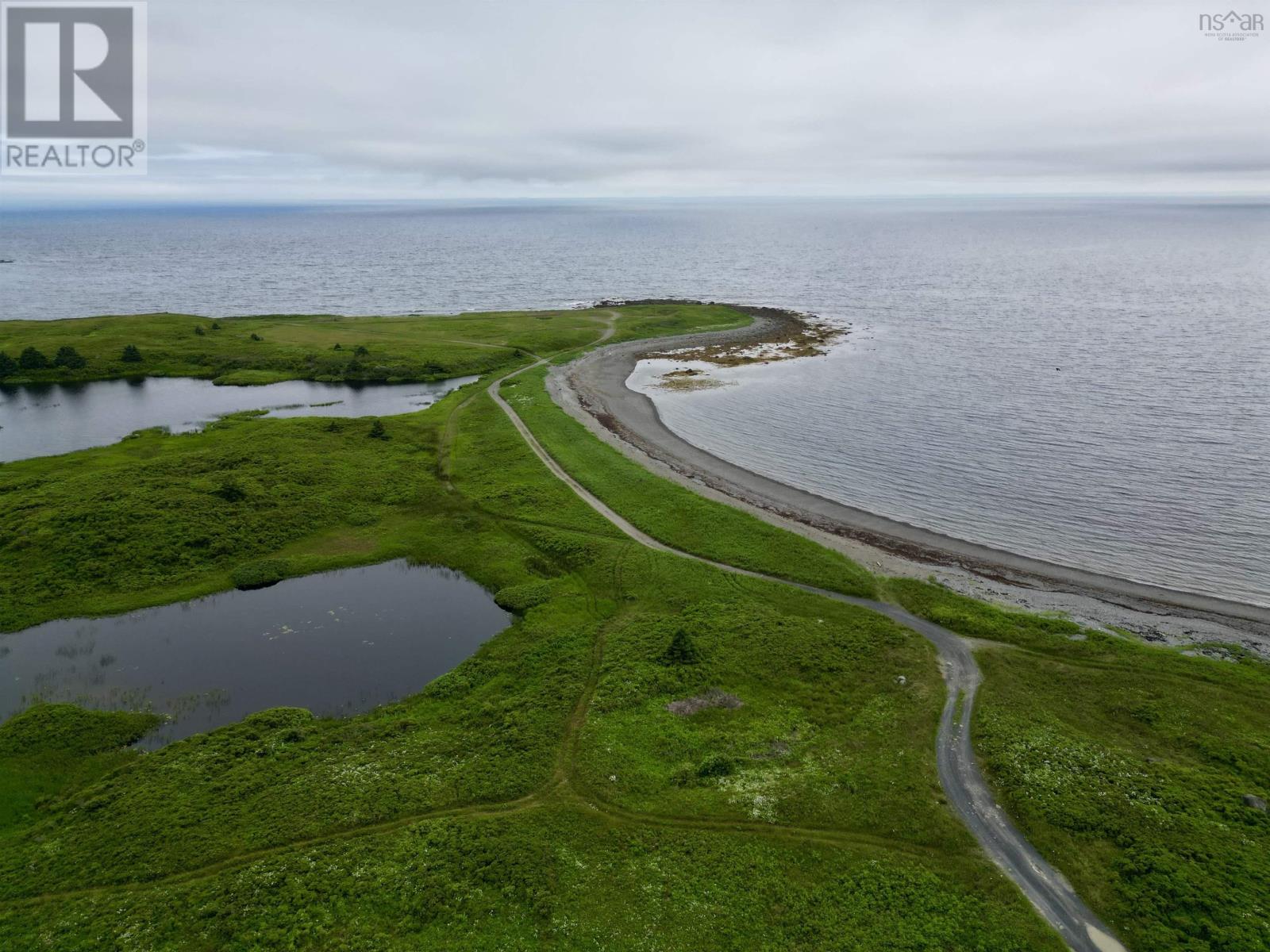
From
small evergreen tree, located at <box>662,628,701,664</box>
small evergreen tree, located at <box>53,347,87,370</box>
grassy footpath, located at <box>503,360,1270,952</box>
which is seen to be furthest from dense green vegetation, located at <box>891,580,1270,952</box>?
small evergreen tree, located at <box>53,347,87,370</box>

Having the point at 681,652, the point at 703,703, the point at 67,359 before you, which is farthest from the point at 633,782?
the point at 67,359

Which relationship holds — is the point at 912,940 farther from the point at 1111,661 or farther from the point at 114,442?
the point at 114,442

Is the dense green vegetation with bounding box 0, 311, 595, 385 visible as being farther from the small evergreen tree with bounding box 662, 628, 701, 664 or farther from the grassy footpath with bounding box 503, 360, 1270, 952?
the grassy footpath with bounding box 503, 360, 1270, 952

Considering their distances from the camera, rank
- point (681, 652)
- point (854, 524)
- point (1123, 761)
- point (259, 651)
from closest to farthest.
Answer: point (1123, 761) < point (681, 652) < point (259, 651) < point (854, 524)

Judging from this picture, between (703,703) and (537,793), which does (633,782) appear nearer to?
(537,793)

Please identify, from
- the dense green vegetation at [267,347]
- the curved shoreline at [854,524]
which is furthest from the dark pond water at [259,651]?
the dense green vegetation at [267,347]

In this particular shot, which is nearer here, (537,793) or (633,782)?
(537,793)
